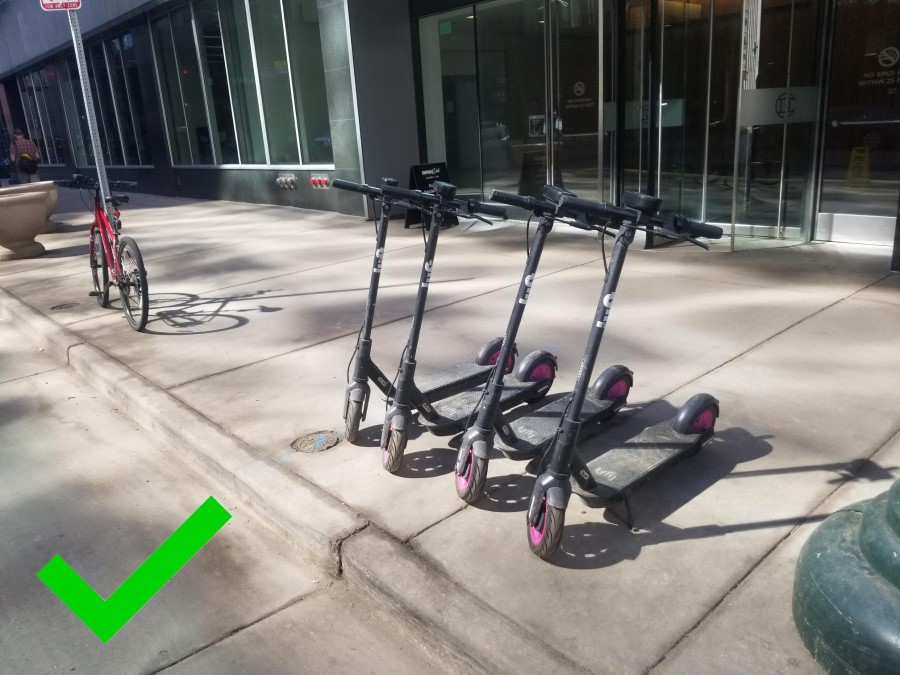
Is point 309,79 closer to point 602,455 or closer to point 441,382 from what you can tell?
point 441,382

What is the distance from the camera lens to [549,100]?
11391 mm

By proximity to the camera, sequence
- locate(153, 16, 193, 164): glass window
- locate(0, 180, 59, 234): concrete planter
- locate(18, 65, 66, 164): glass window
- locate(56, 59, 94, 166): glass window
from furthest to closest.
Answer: locate(18, 65, 66, 164): glass window < locate(56, 59, 94, 166): glass window < locate(153, 16, 193, 164): glass window < locate(0, 180, 59, 234): concrete planter

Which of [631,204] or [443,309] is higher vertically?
[631,204]

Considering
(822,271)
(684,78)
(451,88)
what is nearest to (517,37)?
(451,88)

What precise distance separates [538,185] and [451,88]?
8.13ft

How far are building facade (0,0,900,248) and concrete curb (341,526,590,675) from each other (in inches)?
261

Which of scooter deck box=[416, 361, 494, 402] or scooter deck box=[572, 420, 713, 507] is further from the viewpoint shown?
scooter deck box=[416, 361, 494, 402]

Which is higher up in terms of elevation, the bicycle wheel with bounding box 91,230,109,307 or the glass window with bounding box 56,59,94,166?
the glass window with bounding box 56,59,94,166

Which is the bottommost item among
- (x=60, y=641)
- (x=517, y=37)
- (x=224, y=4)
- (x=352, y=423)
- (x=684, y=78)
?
(x=60, y=641)

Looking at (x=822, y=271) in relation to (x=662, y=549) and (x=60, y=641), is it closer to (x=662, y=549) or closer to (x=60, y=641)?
(x=662, y=549)

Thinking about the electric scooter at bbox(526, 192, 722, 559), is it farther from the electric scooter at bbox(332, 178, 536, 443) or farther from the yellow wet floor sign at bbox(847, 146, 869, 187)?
the yellow wet floor sign at bbox(847, 146, 869, 187)

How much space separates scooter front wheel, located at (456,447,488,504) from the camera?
11.3 feet

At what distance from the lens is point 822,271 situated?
7598mm

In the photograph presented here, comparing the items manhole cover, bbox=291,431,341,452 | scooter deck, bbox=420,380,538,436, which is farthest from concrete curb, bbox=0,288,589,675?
scooter deck, bbox=420,380,538,436
